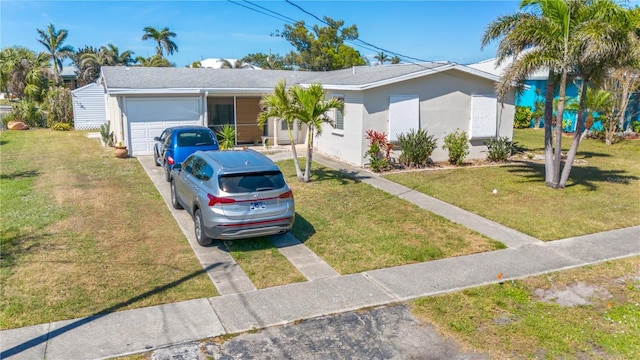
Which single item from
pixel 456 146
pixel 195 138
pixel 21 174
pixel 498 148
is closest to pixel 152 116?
pixel 21 174

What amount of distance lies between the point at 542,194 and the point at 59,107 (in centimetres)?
2897

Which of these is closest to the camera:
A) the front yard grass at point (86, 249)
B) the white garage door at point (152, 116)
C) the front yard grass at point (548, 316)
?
the front yard grass at point (548, 316)

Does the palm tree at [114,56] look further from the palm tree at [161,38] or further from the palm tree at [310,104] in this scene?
the palm tree at [310,104]

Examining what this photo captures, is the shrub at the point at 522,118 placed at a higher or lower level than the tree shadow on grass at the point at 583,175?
higher

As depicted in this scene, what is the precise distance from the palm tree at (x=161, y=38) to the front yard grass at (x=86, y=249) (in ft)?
137

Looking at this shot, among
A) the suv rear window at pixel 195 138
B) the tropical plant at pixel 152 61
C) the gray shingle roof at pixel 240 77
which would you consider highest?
the tropical plant at pixel 152 61

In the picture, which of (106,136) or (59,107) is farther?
(59,107)

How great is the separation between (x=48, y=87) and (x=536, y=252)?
3401cm

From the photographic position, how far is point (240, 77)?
75.7 ft

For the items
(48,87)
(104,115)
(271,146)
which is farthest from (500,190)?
(48,87)

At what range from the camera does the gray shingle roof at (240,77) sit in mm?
17203

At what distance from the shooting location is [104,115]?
101ft

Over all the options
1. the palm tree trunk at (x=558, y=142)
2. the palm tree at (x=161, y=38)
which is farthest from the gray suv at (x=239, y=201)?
the palm tree at (x=161, y=38)

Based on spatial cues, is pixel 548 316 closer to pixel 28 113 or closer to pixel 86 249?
pixel 86 249
